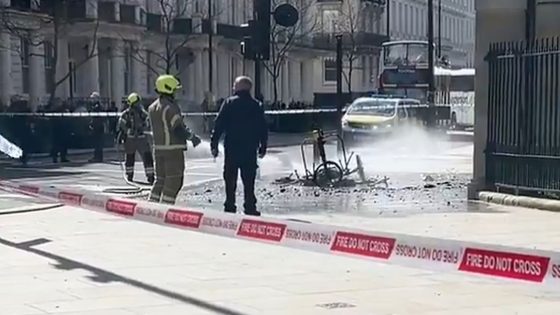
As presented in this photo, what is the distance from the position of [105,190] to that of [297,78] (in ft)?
186

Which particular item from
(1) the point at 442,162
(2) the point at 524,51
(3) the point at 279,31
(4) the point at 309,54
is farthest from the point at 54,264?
(4) the point at 309,54

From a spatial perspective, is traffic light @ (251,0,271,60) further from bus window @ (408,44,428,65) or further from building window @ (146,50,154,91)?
bus window @ (408,44,428,65)

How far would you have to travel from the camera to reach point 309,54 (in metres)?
76.8

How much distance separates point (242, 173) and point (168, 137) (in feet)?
3.45

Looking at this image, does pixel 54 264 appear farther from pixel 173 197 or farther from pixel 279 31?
pixel 279 31

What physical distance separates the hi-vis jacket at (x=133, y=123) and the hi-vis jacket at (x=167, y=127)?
22.7ft

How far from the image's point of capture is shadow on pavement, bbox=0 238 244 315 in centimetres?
874

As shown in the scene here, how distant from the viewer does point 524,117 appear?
53.4 ft

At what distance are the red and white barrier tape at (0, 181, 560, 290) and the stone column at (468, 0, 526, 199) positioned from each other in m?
6.27

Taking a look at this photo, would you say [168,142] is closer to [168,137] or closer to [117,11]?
[168,137]

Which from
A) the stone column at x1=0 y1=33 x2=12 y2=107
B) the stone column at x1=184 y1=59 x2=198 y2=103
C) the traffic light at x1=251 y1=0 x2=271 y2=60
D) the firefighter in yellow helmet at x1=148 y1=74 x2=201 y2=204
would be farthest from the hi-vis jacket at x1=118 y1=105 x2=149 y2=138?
the stone column at x1=184 y1=59 x2=198 y2=103

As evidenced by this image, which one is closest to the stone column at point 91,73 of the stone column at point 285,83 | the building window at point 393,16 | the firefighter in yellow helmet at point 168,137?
the stone column at point 285,83

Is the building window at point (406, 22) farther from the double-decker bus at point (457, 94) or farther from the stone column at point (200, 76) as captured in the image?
the stone column at point (200, 76)

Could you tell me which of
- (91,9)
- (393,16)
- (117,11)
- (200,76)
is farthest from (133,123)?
(393,16)
